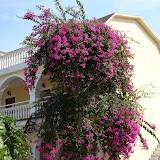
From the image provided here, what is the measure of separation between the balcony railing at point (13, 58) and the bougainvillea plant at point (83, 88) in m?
3.21

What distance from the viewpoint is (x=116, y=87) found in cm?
1095

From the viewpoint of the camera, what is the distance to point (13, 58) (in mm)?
14719

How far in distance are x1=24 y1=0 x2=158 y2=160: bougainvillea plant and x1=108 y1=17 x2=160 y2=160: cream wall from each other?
329 cm

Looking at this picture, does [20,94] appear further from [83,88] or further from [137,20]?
[83,88]

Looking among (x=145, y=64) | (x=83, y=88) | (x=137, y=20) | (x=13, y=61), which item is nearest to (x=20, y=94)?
(x=13, y=61)

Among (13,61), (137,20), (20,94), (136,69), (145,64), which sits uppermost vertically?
(137,20)

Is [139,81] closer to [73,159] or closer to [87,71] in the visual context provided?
[87,71]

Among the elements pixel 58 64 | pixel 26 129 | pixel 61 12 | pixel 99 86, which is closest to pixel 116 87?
pixel 99 86

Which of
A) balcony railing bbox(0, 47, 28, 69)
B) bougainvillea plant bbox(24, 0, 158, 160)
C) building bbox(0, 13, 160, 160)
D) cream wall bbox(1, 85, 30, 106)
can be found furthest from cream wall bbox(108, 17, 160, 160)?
cream wall bbox(1, 85, 30, 106)

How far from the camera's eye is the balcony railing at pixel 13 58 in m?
14.1

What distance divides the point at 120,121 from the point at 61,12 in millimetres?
4444

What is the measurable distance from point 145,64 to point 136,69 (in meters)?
1.09

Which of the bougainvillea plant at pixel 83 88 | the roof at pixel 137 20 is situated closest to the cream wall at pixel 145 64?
the roof at pixel 137 20

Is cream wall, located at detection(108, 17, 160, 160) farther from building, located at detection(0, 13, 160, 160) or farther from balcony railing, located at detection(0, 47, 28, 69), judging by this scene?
balcony railing, located at detection(0, 47, 28, 69)
